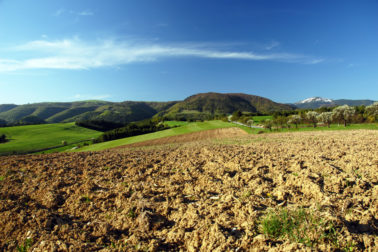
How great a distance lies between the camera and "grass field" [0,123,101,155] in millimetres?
87238

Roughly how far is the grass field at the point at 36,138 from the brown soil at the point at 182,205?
103 meters

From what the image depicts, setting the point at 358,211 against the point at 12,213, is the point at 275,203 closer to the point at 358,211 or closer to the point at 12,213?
the point at 358,211

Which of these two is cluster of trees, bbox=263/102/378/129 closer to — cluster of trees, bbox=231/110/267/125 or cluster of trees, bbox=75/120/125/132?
cluster of trees, bbox=231/110/267/125

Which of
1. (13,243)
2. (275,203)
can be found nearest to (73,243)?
(13,243)

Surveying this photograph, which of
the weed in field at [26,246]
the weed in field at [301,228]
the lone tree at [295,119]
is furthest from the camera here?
the lone tree at [295,119]

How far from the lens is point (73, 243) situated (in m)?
5.15

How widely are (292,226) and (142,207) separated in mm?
5050

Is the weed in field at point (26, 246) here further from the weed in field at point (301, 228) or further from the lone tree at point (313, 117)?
the lone tree at point (313, 117)

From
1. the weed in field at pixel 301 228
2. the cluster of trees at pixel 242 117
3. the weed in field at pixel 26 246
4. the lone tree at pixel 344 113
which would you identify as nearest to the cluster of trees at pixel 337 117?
the lone tree at pixel 344 113

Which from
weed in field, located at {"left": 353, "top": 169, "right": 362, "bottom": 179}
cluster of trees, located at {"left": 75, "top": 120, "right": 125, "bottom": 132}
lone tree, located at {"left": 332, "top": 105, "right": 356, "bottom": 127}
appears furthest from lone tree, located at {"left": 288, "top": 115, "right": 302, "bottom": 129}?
cluster of trees, located at {"left": 75, "top": 120, "right": 125, "bottom": 132}

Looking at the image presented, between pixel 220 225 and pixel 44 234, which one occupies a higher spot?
pixel 220 225

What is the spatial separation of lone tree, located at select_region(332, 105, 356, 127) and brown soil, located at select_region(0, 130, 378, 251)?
59.8 metres

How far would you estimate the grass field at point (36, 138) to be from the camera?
87.2m

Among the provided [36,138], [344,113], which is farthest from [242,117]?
[36,138]
